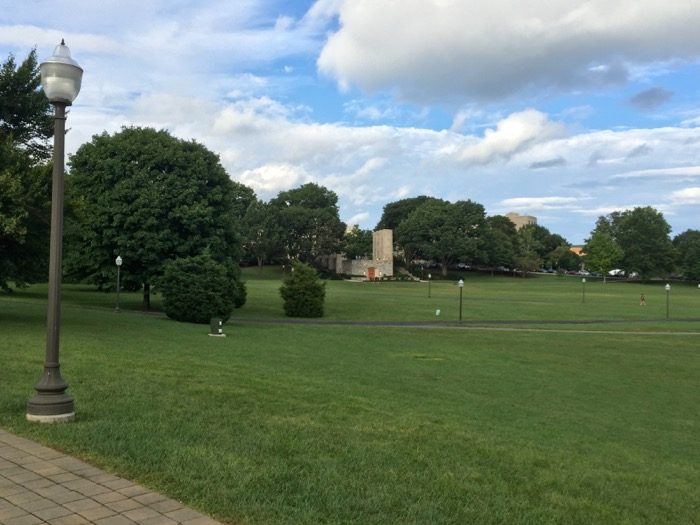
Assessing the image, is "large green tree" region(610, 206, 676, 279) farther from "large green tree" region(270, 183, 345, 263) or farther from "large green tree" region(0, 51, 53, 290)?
"large green tree" region(0, 51, 53, 290)

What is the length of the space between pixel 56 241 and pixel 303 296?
3412 centimetres

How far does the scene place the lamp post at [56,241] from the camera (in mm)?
7137

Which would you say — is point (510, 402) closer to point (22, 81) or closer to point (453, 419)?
point (453, 419)

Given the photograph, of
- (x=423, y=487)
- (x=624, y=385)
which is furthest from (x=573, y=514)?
(x=624, y=385)

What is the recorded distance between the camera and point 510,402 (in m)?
13.1

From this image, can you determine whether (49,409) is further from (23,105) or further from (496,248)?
(496,248)

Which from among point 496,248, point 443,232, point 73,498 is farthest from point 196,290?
point 496,248

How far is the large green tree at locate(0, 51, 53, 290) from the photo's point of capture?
17.3m

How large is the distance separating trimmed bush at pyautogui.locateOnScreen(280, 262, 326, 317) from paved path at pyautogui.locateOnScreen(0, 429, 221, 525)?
1413 inches

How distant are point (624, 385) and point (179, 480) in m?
15.5

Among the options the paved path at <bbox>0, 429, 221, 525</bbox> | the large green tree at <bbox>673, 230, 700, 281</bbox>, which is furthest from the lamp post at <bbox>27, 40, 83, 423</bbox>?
the large green tree at <bbox>673, 230, 700, 281</bbox>

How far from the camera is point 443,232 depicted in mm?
119188

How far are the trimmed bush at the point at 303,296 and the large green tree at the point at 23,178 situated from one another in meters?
20.7

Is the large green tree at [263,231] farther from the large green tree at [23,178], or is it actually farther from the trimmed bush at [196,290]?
the large green tree at [23,178]
